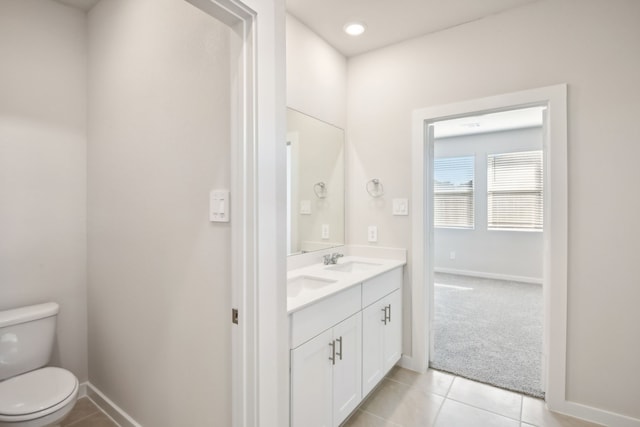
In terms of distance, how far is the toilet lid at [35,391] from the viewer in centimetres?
140

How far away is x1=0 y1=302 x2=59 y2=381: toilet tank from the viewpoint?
1.66m

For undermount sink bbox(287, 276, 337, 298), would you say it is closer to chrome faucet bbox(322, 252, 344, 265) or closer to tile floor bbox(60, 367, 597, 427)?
chrome faucet bbox(322, 252, 344, 265)

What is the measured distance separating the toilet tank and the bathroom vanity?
4.65 ft

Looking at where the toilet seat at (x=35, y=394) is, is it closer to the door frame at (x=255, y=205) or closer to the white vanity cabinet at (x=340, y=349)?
the door frame at (x=255, y=205)

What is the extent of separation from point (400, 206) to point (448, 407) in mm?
1399

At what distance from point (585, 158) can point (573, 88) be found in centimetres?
43

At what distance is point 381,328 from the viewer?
6.96 ft

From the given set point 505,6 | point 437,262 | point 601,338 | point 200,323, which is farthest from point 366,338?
point 437,262

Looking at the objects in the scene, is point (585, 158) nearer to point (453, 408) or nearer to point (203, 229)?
point (453, 408)

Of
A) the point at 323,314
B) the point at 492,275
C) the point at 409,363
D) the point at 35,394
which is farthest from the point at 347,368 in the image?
the point at 492,275

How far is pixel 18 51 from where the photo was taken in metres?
1.85

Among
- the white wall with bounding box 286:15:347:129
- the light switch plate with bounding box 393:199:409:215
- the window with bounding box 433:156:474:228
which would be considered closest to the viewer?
the white wall with bounding box 286:15:347:129

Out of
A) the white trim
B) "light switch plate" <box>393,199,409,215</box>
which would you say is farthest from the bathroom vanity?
the white trim

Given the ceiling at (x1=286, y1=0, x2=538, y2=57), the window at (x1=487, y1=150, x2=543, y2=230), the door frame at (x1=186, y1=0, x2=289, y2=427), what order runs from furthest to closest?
the window at (x1=487, y1=150, x2=543, y2=230) → the ceiling at (x1=286, y1=0, x2=538, y2=57) → the door frame at (x1=186, y1=0, x2=289, y2=427)
